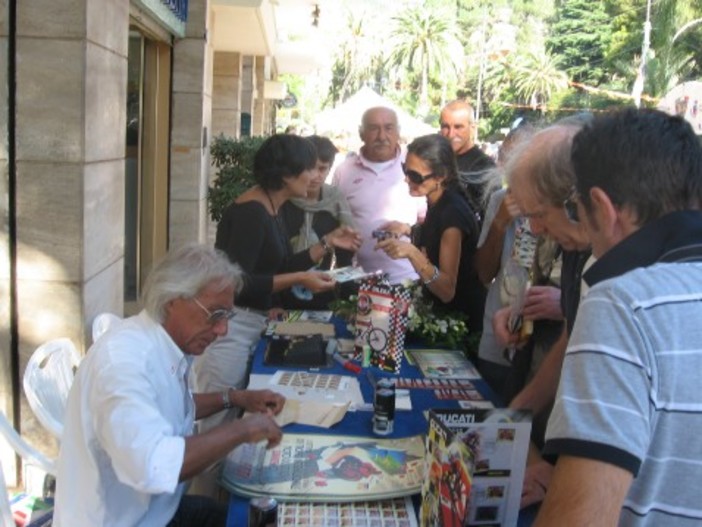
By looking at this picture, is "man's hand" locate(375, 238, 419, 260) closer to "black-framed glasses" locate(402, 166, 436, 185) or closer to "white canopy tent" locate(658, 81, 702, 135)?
"black-framed glasses" locate(402, 166, 436, 185)

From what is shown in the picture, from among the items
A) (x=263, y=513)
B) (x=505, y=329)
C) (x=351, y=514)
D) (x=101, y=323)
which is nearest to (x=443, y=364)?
(x=505, y=329)

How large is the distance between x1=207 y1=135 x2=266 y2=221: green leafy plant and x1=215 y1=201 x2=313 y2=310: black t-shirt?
16.8 feet

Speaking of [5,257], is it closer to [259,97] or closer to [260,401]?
[260,401]

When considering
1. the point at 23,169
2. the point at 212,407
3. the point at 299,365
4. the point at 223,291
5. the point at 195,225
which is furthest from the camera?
the point at 195,225

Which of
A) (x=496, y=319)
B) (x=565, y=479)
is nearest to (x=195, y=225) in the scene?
(x=496, y=319)

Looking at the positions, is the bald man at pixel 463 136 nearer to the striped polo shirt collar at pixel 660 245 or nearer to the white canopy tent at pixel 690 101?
the striped polo shirt collar at pixel 660 245

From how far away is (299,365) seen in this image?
318 centimetres

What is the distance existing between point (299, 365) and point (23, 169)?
1.62 m

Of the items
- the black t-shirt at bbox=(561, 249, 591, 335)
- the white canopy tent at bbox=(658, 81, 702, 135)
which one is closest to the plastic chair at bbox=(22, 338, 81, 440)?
the black t-shirt at bbox=(561, 249, 591, 335)

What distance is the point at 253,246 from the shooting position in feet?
11.3

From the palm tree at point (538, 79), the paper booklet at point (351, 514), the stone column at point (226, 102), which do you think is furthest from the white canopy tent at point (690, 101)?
the palm tree at point (538, 79)

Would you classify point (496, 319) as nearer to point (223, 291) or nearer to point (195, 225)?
point (223, 291)

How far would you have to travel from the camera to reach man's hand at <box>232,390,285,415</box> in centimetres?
260

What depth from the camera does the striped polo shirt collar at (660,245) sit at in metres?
1.22
